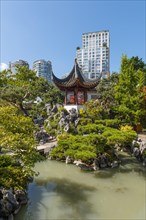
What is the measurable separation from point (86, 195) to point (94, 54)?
7084cm

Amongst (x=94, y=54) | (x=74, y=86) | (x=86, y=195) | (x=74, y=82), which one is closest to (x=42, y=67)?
(x=94, y=54)

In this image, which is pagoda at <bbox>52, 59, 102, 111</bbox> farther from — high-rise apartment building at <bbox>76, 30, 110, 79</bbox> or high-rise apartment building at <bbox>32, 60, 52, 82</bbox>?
high-rise apartment building at <bbox>32, 60, 52, 82</bbox>

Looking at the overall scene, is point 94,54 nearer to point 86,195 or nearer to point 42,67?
point 42,67

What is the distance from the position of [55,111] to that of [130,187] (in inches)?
403

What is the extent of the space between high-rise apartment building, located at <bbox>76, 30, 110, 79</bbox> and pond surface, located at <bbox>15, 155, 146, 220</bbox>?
6451 cm

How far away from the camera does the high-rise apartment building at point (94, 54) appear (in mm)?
71688

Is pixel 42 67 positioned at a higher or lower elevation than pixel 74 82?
higher

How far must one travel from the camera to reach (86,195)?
6.60m

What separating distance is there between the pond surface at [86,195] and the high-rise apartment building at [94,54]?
212 ft

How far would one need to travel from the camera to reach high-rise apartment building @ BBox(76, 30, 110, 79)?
7169 centimetres

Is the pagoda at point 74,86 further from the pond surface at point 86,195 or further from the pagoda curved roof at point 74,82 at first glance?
the pond surface at point 86,195

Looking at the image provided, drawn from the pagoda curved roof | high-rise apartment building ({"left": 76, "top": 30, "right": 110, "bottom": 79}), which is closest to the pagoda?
the pagoda curved roof

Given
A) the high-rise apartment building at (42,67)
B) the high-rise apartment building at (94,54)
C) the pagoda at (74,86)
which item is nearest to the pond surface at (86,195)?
the pagoda at (74,86)

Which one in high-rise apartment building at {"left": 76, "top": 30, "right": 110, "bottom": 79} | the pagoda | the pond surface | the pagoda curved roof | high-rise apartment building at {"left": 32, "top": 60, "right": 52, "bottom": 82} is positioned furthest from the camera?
high-rise apartment building at {"left": 32, "top": 60, "right": 52, "bottom": 82}
